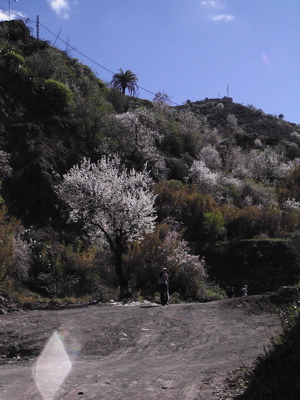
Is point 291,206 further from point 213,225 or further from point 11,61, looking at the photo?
point 11,61

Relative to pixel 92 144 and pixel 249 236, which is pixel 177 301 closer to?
pixel 249 236

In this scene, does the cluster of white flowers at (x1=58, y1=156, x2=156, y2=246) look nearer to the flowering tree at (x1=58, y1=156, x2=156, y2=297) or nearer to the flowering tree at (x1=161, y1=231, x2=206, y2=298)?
the flowering tree at (x1=58, y1=156, x2=156, y2=297)

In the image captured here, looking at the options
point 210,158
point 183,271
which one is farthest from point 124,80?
point 183,271

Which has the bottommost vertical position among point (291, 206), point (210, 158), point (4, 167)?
point (4, 167)

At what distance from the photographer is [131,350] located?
9359 mm

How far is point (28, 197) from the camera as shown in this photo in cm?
2628

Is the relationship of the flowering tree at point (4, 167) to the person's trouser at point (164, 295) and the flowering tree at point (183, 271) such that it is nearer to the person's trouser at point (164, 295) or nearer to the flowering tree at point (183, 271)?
the flowering tree at point (183, 271)

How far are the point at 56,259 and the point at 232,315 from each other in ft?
37.0

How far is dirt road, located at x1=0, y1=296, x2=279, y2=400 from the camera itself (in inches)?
241

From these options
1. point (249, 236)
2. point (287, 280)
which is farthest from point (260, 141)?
point (287, 280)

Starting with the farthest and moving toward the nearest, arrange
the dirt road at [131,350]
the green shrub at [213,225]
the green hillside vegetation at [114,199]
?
the green shrub at [213,225] < the green hillside vegetation at [114,199] < the dirt road at [131,350]

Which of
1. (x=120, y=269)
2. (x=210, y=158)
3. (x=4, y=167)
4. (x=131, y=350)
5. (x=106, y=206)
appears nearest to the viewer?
(x=131, y=350)

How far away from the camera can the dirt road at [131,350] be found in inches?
241

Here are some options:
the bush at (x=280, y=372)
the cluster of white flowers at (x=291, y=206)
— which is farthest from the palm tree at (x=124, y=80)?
the bush at (x=280, y=372)
